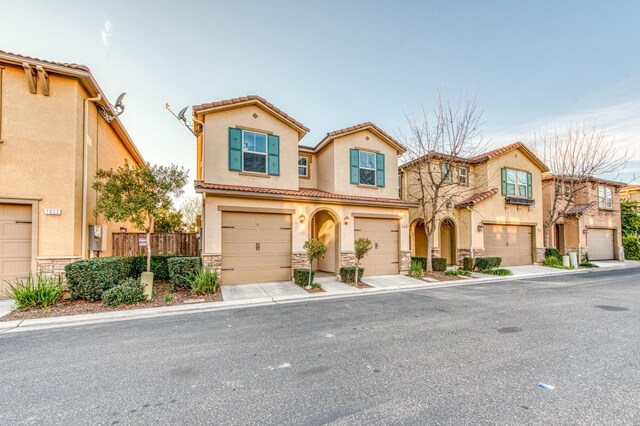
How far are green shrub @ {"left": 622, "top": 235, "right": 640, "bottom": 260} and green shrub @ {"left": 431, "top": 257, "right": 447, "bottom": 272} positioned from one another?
61.0ft

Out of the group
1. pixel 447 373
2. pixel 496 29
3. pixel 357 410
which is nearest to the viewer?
pixel 357 410

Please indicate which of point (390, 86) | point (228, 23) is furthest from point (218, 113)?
point (390, 86)

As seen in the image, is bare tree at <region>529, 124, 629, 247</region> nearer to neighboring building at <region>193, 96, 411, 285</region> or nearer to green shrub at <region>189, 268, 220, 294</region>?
neighboring building at <region>193, 96, 411, 285</region>

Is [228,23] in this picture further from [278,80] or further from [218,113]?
[218,113]

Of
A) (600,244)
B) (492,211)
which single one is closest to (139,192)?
(492,211)

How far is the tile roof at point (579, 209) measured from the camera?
61.9 feet

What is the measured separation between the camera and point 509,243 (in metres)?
16.6

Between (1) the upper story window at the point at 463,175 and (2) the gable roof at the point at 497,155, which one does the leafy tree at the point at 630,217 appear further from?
(1) the upper story window at the point at 463,175

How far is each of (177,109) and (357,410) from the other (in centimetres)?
1235

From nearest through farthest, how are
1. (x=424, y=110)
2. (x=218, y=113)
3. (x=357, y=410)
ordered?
1. (x=357, y=410)
2. (x=218, y=113)
3. (x=424, y=110)

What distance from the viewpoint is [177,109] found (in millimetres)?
11672

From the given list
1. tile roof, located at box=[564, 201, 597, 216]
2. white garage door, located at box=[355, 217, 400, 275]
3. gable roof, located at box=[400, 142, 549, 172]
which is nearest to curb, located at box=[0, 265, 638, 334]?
white garage door, located at box=[355, 217, 400, 275]

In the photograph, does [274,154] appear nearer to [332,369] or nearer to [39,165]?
[39,165]

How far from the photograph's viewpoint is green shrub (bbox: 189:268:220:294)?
28.8ft
